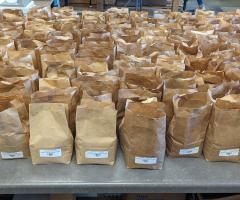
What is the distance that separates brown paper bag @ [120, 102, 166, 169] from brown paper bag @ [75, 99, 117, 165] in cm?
5

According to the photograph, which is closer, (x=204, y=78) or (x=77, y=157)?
(x=77, y=157)

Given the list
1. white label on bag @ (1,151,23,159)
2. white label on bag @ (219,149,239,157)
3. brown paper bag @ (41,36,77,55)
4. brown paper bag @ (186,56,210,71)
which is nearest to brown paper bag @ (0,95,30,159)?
white label on bag @ (1,151,23,159)

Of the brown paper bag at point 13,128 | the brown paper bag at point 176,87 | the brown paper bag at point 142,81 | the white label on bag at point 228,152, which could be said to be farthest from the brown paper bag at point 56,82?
the white label on bag at point 228,152

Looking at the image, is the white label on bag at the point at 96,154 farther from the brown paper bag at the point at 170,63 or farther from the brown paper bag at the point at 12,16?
the brown paper bag at the point at 12,16

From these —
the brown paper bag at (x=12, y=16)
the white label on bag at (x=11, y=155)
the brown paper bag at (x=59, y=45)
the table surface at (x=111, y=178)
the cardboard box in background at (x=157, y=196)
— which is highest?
the brown paper bag at (x=12, y=16)

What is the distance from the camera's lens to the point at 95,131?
42.1 inches

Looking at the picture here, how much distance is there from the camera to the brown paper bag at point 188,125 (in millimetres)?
1075

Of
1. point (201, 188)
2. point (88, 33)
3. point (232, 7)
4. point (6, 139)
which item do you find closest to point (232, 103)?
point (201, 188)

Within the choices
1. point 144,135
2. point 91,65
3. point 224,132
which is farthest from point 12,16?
point 224,132

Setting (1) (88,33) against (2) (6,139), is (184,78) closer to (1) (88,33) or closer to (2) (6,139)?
(2) (6,139)

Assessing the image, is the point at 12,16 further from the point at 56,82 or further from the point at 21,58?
the point at 56,82

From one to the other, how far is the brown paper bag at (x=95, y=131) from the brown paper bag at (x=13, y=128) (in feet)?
0.65

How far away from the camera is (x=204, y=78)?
138 cm

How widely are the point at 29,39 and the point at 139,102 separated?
3.14 ft
